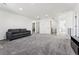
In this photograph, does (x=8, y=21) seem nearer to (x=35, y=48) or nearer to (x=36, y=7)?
(x=36, y=7)

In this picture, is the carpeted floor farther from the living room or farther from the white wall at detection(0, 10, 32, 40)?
the white wall at detection(0, 10, 32, 40)

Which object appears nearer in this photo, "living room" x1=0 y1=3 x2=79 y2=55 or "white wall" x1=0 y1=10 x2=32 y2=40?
"living room" x1=0 y1=3 x2=79 y2=55

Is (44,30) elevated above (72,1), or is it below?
below

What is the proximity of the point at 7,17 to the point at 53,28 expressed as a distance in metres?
9.64

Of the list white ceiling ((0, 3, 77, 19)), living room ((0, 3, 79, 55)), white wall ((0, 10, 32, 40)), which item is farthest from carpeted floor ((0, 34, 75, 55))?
white ceiling ((0, 3, 77, 19))

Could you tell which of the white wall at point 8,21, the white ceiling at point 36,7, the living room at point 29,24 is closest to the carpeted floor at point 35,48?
the living room at point 29,24

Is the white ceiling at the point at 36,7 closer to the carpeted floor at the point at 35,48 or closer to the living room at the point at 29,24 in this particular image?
the living room at the point at 29,24

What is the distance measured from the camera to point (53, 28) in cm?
1507

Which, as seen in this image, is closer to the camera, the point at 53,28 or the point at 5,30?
the point at 5,30

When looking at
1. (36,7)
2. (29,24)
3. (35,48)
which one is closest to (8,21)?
(36,7)

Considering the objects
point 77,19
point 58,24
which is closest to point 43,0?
point 77,19

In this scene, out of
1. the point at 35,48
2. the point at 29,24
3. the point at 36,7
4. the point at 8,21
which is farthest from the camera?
the point at 29,24

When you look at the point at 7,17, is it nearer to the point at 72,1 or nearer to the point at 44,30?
the point at 72,1

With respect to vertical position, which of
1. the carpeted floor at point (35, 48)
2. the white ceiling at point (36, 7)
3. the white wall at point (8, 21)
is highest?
the white ceiling at point (36, 7)
